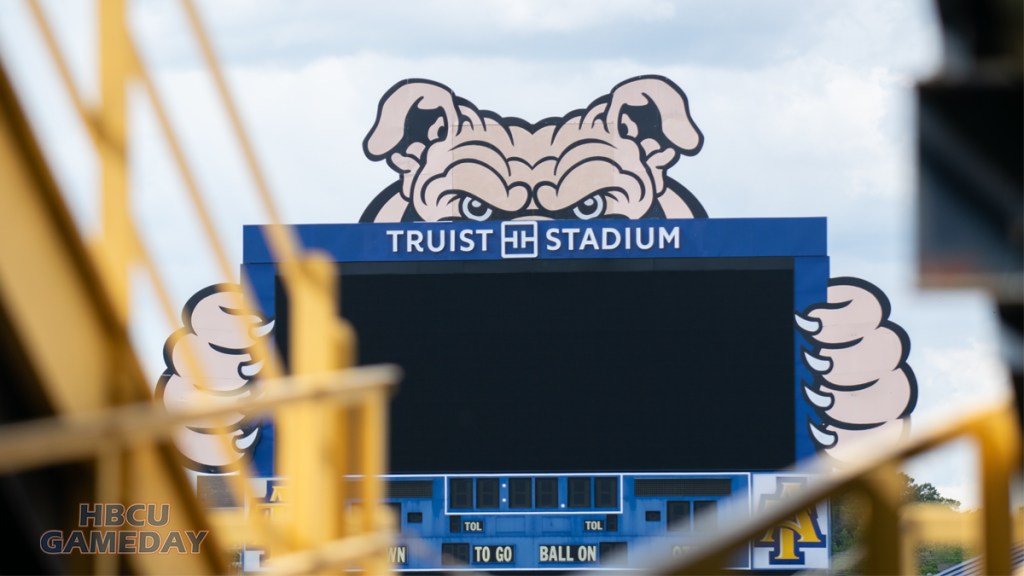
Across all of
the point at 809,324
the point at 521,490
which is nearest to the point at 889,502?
the point at 521,490

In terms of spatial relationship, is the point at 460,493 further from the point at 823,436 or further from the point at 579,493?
the point at 823,436

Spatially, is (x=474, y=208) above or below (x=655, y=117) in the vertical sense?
below

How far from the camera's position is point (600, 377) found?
12.3 metres

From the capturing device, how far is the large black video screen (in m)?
12.2

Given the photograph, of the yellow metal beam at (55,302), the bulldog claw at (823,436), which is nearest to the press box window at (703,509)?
the bulldog claw at (823,436)

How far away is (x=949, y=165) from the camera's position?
5.81ft

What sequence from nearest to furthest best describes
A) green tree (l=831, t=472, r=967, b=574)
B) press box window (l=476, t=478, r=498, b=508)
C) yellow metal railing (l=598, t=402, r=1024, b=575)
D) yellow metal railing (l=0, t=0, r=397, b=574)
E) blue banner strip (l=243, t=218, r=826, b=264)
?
yellow metal railing (l=598, t=402, r=1024, b=575), yellow metal railing (l=0, t=0, r=397, b=574), press box window (l=476, t=478, r=498, b=508), blue banner strip (l=243, t=218, r=826, b=264), green tree (l=831, t=472, r=967, b=574)

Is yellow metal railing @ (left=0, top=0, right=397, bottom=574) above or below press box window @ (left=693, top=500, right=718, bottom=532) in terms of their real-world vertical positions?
below

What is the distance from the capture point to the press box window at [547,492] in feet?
40.1

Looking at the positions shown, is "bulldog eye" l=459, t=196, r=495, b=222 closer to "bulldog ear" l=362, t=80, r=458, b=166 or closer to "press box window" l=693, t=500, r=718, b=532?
"bulldog ear" l=362, t=80, r=458, b=166

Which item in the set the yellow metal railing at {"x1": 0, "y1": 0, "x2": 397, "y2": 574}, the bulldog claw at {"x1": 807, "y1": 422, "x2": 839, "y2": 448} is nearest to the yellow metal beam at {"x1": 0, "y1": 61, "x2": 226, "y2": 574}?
the yellow metal railing at {"x1": 0, "y1": 0, "x2": 397, "y2": 574}

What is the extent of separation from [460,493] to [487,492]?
11.4 inches

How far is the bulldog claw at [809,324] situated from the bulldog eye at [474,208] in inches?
136

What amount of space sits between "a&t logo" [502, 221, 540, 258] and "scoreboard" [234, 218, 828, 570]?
0.11 meters
